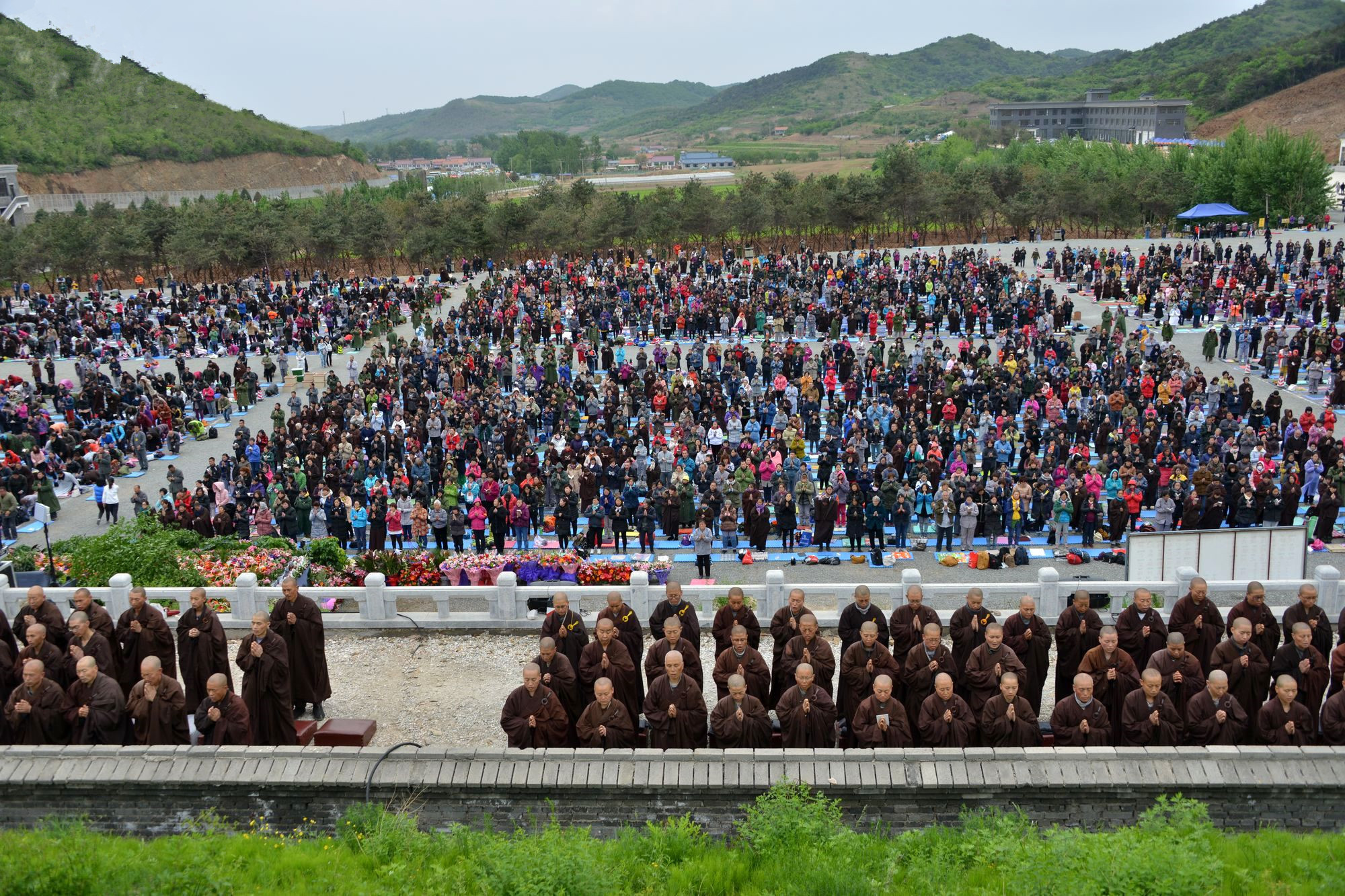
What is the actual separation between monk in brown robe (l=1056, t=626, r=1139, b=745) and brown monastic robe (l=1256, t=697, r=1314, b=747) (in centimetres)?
103

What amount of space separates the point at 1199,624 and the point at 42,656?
11700 millimetres

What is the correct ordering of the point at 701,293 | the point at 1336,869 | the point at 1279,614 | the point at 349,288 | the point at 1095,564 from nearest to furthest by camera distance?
the point at 1336,869
the point at 1279,614
the point at 1095,564
the point at 701,293
the point at 349,288

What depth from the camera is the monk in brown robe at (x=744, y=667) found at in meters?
10.8

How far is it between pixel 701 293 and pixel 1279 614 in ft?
105

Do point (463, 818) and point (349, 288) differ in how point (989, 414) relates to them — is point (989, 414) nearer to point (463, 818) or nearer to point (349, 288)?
point (463, 818)

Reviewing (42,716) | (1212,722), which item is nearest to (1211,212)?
(1212,722)

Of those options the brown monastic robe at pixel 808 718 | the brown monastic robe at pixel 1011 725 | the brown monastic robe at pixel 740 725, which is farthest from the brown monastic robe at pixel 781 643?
the brown monastic robe at pixel 1011 725

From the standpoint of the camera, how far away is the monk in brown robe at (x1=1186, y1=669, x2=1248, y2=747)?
9602mm

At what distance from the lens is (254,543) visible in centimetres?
1877

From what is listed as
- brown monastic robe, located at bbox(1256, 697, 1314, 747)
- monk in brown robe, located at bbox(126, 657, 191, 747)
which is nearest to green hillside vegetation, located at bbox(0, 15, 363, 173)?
monk in brown robe, located at bbox(126, 657, 191, 747)

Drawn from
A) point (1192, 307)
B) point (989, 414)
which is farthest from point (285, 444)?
point (1192, 307)

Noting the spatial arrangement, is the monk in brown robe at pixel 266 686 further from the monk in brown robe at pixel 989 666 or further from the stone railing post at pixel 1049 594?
the stone railing post at pixel 1049 594

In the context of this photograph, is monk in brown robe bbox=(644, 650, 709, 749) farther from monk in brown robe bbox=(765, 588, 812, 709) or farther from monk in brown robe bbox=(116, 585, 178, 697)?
monk in brown robe bbox=(116, 585, 178, 697)

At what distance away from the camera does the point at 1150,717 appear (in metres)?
9.61
